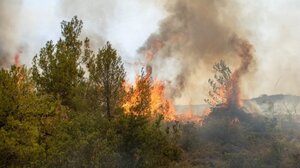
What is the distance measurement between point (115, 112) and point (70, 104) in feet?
12.6

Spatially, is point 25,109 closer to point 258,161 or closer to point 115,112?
point 115,112

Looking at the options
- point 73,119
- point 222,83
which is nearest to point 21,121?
point 73,119

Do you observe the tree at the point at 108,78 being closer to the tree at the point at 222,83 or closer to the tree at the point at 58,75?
the tree at the point at 58,75

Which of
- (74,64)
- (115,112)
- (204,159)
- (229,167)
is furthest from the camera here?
(204,159)

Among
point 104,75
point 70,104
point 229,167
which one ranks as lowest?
point 229,167

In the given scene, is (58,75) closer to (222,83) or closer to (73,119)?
(73,119)

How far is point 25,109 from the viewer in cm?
2784

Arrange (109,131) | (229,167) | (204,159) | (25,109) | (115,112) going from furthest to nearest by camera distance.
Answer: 1. (204,159)
2. (229,167)
3. (115,112)
4. (25,109)
5. (109,131)

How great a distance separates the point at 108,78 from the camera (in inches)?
1353

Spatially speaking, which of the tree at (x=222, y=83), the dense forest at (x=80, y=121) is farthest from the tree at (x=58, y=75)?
the tree at (x=222, y=83)

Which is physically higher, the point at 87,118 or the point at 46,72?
the point at 46,72

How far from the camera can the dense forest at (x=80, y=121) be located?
2223 cm

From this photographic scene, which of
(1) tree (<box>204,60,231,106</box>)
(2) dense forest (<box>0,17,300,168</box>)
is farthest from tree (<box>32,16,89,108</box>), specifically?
(1) tree (<box>204,60,231,106</box>)

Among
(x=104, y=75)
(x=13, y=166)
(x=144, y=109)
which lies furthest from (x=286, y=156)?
(x=13, y=166)
